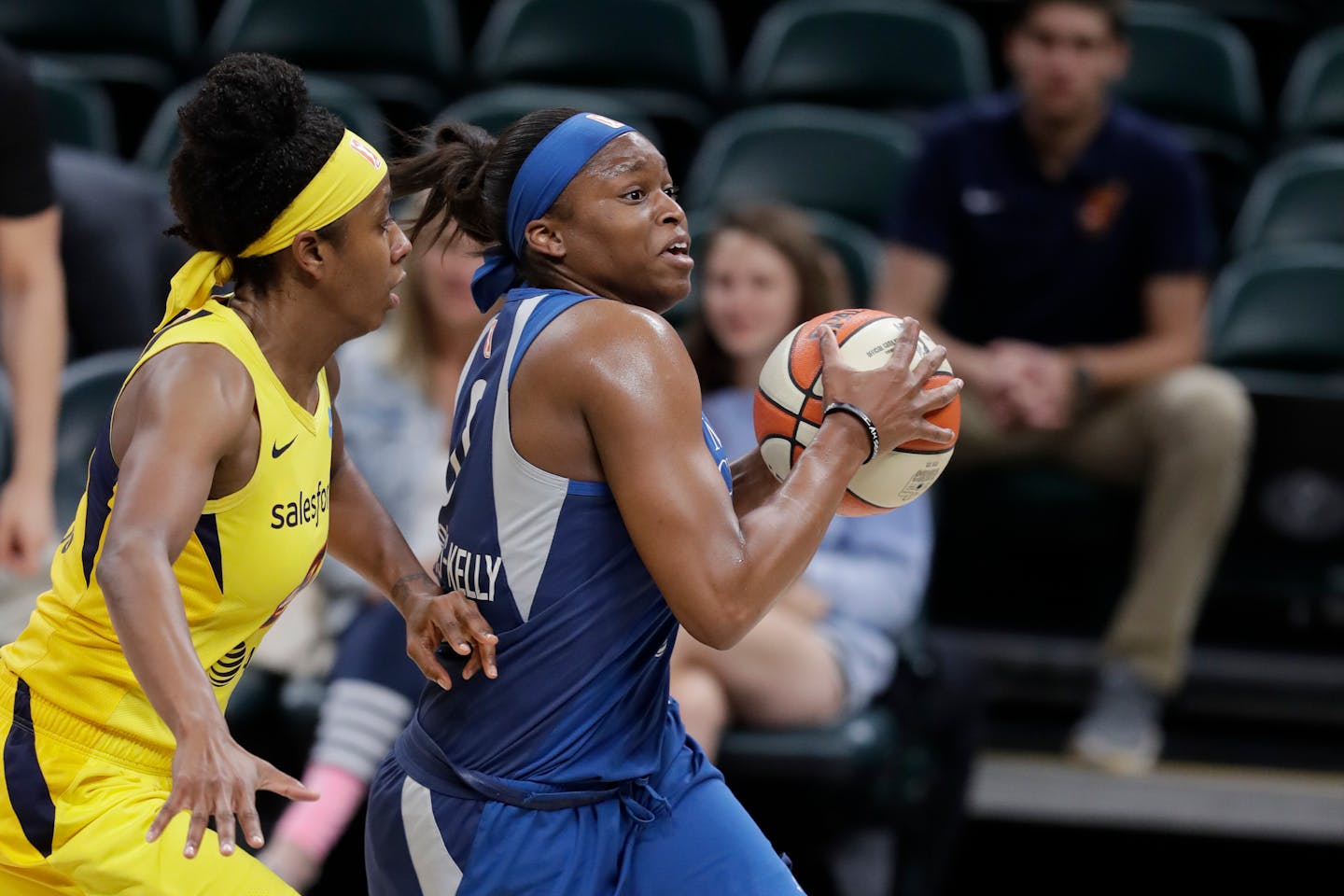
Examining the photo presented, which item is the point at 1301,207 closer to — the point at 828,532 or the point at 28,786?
the point at 828,532

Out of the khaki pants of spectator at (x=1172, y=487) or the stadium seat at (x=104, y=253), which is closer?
the khaki pants of spectator at (x=1172, y=487)

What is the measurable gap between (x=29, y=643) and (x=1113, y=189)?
3.50 metres

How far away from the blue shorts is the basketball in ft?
1.54

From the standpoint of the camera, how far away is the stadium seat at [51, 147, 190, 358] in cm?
471

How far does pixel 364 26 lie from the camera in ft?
21.4

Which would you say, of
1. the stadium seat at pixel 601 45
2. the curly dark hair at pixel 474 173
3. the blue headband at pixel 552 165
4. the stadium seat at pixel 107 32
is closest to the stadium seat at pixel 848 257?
the stadium seat at pixel 601 45

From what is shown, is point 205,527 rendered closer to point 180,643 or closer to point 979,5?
point 180,643

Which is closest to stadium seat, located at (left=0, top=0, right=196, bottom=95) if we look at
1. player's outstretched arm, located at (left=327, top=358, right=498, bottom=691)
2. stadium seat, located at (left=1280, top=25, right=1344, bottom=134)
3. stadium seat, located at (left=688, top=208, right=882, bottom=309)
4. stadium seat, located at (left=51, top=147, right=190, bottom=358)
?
stadium seat, located at (left=51, top=147, right=190, bottom=358)

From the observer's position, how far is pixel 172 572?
6.63 ft

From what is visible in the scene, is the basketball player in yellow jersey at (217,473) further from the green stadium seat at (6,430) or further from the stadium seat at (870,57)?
the stadium seat at (870,57)

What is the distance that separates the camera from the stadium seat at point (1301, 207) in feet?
18.8

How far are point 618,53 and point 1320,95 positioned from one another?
96.7 inches

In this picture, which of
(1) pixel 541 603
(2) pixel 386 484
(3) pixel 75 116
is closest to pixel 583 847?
(1) pixel 541 603

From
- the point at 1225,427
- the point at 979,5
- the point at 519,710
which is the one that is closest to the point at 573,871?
the point at 519,710
